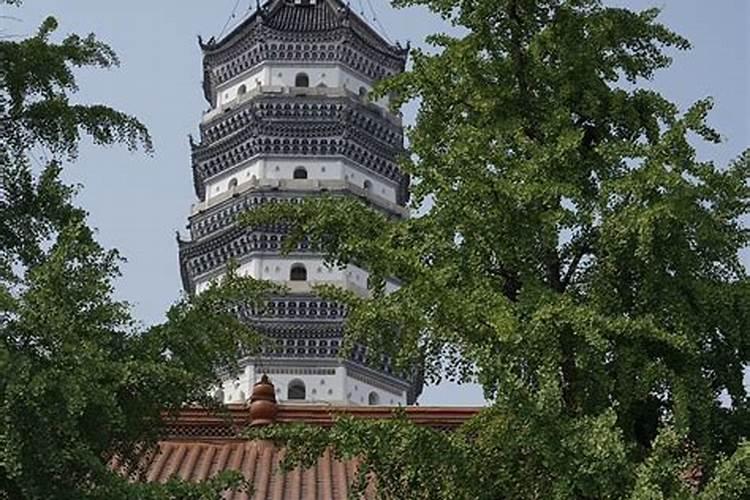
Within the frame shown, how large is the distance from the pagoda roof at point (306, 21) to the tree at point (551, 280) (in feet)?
122

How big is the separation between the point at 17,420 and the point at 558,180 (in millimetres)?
3221

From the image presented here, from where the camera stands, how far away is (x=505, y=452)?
7465 millimetres

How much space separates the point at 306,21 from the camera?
45594 mm

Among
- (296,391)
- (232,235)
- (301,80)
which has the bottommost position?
(296,391)

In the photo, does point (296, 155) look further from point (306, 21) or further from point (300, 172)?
point (306, 21)

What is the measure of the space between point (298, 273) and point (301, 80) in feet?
23.0

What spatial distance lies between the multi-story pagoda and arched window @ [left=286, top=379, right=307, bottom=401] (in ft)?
0.14

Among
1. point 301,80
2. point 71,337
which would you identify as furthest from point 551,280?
point 301,80

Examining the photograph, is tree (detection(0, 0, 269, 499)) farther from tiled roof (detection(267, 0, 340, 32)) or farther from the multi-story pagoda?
tiled roof (detection(267, 0, 340, 32))

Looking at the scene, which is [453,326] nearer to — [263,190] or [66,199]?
[66,199]

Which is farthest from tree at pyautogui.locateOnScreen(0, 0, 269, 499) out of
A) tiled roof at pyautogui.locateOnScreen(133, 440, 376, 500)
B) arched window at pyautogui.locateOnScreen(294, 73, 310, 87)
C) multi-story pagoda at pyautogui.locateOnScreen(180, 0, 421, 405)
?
arched window at pyautogui.locateOnScreen(294, 73, 310, 87)

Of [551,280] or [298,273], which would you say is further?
[298,273]

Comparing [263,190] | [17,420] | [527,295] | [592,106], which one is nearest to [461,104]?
[592,106]

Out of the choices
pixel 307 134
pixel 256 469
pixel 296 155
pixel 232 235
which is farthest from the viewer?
pixel 307 134
